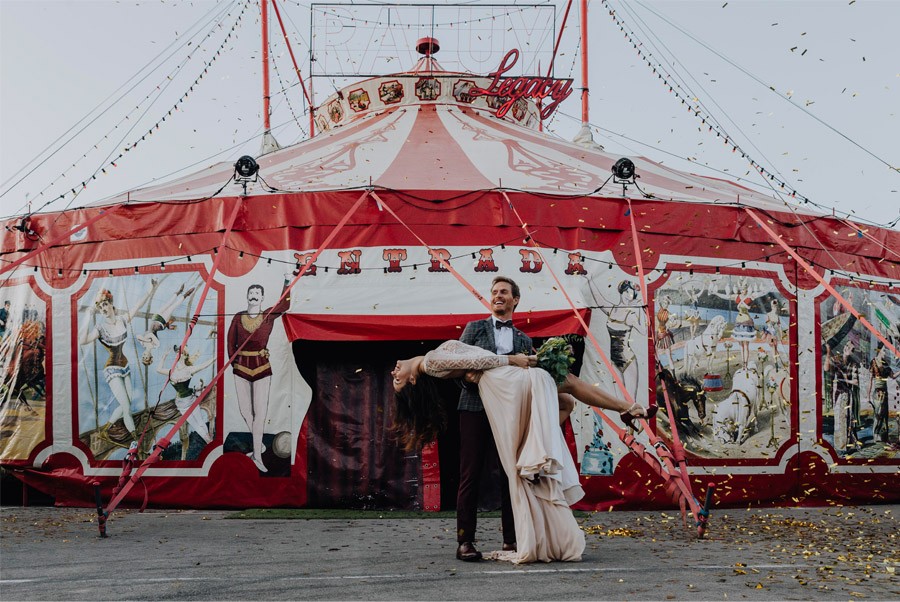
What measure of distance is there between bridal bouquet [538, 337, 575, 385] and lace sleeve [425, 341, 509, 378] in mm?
167

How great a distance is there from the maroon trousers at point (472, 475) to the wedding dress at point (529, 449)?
0.24 ft

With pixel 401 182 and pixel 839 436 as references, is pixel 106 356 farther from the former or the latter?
pixel 839 436

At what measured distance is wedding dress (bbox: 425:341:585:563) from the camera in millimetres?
3348

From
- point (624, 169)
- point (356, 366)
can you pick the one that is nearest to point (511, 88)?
point (624, 169)

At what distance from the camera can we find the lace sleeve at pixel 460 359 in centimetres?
348

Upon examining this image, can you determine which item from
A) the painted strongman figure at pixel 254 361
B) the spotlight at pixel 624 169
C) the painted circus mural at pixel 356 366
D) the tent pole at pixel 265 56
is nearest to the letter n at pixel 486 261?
the painted circus mural at pixel 356 366

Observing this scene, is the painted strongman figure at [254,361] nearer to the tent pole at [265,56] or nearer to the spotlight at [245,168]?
the spotlight at [245,168]

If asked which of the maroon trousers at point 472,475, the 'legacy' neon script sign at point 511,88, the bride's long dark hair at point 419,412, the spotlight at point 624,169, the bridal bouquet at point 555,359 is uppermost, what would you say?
the 'legacy' neon script sign at point 511,88

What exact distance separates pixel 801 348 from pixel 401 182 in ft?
9.52

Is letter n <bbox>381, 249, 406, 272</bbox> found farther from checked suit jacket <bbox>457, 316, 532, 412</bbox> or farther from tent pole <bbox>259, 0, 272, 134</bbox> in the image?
tent pole <bbox>259, 0, 272, 134</bbox>

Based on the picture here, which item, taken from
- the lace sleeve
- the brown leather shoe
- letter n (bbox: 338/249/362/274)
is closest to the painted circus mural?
letter n (bbox: 338/249/362/274)

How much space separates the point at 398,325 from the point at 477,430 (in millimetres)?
2145

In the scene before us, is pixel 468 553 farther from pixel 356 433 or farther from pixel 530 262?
pixel 530 262

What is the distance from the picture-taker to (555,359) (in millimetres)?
3580
